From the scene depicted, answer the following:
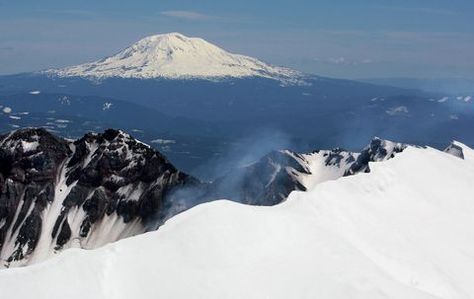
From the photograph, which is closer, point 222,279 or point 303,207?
point 222,279

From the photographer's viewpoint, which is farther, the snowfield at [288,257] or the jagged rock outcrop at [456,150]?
the jagged rock outcrop at [456,150]

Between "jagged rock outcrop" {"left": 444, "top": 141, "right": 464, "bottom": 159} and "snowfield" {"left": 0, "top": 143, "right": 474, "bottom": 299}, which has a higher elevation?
"snowfield" {"left": 0, "top": 143, "right": 474, "bottom": 299}

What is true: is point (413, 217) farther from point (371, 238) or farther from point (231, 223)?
point (231, 223)

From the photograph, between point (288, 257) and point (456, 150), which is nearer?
point (288, 257)

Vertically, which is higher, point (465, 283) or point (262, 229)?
point (262, 229)

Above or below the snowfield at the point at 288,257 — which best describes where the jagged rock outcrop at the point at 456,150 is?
below

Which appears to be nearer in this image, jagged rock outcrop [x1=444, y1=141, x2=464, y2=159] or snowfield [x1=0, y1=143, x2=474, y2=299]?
snowfield [x1=0, y1=143, x2=474, y2=299]

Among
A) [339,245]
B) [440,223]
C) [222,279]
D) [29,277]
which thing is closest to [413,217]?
[440,223]

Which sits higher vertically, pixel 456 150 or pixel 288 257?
pixel 288 257
